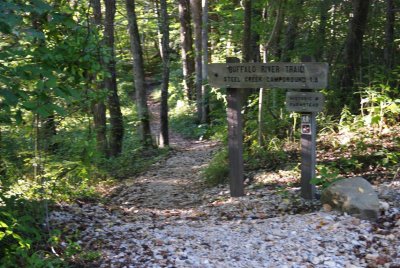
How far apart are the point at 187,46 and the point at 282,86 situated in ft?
50.7

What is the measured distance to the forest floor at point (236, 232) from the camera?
15.9ft

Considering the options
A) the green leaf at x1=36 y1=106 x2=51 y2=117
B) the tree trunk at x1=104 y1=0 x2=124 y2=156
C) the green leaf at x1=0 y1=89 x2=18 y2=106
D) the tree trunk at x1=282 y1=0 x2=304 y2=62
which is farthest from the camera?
the tree trunk at x1=104 y1=0 x2=124 y2=156

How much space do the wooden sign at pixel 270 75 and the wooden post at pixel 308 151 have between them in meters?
0.56

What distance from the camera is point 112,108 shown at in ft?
42.2

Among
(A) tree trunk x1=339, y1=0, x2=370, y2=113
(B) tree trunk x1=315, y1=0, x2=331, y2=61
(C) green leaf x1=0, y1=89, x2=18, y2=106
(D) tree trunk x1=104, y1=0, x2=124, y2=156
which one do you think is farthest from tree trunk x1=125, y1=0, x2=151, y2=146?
(C) green leaf x1=0, y1=89, x2=18, y2=106

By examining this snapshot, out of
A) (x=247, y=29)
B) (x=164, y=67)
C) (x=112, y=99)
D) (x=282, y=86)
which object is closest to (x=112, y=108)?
(x=112, y=99)

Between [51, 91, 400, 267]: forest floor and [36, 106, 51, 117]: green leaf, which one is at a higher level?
[36, 106, 51, 117]: green leaf

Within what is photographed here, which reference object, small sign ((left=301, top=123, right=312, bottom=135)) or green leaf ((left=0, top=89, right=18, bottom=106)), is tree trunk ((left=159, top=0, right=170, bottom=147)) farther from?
green leaf ((left=0, top=89, right=18, bottom=106))

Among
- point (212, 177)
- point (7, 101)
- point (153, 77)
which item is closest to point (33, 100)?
point (7, 101)

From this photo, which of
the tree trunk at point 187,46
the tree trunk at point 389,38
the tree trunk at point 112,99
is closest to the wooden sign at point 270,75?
the tree trunk at point 389,38

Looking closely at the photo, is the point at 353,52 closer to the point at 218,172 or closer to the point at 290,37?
the point at 290,37

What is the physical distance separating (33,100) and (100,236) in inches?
95.2

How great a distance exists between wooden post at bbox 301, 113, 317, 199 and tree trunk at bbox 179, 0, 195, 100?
1375 centimetres

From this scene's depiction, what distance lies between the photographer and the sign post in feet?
21.7
